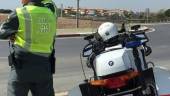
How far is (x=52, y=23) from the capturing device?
6336 millimetres

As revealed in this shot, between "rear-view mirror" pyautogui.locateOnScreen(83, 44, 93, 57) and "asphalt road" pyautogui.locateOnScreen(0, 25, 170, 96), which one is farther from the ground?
"rear-view mirror" pyautogui.locateOnScreen(83, 44, 93, 57)

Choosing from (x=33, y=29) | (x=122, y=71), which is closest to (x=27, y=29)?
(x=33, y=29)

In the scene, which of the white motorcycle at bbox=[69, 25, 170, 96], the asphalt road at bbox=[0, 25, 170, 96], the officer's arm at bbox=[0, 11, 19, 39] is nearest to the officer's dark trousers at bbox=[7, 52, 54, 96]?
the officer's arm at bbox=[0, 11, 19, 39]

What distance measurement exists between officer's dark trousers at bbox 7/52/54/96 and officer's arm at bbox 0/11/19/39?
307mm

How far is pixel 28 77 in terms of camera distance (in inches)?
242

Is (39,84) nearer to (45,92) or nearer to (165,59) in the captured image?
(45,92)

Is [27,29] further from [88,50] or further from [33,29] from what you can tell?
[88,50]

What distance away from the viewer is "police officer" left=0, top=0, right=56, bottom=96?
6.13m

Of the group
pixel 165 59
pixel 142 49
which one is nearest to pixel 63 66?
pixel 165 59

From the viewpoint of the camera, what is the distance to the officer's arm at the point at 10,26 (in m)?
6.12

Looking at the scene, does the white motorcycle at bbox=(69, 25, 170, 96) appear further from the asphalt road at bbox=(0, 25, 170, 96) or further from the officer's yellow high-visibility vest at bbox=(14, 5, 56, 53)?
the asphalt road at bbox=(0, 25, 170, 96)

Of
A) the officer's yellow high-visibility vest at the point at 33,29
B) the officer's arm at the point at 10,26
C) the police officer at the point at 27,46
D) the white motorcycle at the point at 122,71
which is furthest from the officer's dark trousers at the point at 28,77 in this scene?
the white motorcycle at the point at 122,71

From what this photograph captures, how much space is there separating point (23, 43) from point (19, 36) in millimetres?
86

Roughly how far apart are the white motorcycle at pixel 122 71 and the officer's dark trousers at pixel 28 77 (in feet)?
1.45
